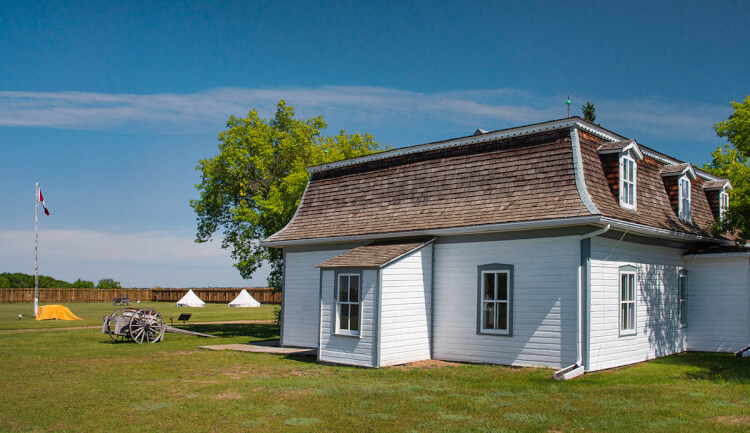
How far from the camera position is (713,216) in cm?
2055

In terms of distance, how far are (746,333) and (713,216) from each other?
527cm

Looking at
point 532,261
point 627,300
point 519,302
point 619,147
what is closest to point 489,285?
point 519,302

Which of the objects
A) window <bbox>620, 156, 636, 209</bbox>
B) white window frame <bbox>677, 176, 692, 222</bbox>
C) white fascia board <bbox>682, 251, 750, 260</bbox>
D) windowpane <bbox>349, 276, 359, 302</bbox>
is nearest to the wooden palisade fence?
windowpane <bbox>349, 276, 359, 302</bbox>

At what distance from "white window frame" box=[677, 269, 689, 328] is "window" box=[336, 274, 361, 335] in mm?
9404

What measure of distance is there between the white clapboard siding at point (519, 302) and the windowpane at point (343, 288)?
7.91ft

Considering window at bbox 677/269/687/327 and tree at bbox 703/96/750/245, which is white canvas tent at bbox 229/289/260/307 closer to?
tree at bbox 703/96/750/245

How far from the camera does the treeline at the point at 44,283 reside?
8275 cm

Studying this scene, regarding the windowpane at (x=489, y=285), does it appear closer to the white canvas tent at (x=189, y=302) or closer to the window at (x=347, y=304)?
the window at (x=347, y=304)

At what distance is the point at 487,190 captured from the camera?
1625 centimetres

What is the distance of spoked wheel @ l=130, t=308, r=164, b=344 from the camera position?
22297 mm

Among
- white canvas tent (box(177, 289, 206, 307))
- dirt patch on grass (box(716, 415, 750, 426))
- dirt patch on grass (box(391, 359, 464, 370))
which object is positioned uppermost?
dirt patch on grass (box(716, 415, 750, 426))

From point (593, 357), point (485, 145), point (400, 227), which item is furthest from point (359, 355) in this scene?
point (485, 145)

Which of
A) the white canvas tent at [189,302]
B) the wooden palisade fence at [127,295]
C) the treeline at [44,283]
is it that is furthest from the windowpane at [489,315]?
the treeline at [44,283]

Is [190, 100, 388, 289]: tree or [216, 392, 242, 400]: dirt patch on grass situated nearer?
[216, 392, 242, 400]: dirt patch on grass
